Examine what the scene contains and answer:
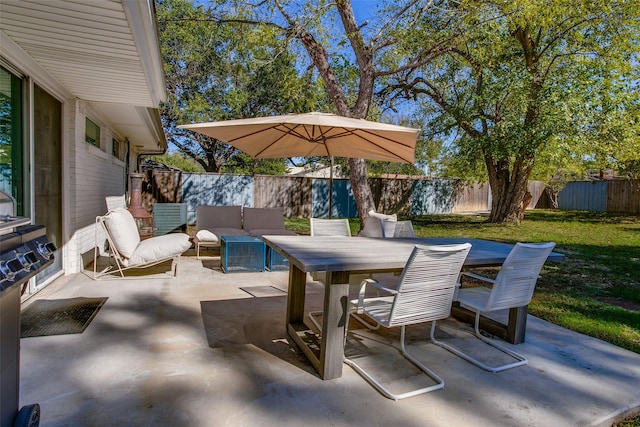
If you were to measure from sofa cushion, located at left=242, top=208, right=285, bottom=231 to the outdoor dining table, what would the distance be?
3697 mm

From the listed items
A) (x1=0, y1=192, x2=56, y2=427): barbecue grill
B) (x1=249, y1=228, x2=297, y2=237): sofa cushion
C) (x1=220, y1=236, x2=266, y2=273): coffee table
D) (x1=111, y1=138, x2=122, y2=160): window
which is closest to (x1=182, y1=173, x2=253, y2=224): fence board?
(x1=111, y1=138, x2=122, y2=160): window

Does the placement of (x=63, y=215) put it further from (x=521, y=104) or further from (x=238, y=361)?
(x=521, y=104)

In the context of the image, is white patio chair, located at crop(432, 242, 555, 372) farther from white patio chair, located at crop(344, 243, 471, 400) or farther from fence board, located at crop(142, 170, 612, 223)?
fence board, located at crop(142, 170, 612, 223)

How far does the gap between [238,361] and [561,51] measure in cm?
1139

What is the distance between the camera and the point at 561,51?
10039mm

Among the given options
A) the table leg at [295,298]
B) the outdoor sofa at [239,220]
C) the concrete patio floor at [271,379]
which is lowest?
the concrete patio floor at [271,379]

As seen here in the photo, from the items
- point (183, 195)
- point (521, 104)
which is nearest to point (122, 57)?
point (521, 104)

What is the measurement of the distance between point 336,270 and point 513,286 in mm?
1445

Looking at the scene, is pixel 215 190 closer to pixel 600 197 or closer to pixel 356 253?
pixel 356 253

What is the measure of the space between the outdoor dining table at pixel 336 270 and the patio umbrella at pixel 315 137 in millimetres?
1199

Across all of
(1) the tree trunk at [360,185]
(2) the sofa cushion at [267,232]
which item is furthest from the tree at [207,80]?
(2) the sofa cushion at [267,232]

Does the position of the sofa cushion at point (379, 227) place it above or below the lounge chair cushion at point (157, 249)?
above

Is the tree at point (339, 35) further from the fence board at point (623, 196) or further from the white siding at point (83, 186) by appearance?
the fence board at point (623, 196)

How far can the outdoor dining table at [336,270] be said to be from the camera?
2.44m
